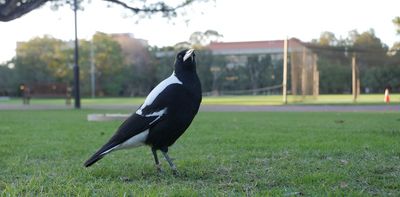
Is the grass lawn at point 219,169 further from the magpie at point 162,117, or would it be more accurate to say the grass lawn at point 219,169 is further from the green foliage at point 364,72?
the green foliage at point 364,72

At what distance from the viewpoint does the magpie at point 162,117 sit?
11.9 feet

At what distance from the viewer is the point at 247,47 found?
81.2 metres

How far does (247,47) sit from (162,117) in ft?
257

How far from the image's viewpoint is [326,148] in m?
5.45

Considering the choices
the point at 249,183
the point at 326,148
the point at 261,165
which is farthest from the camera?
the point at 326,148

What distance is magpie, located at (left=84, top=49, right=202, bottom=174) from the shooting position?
362 centimetres

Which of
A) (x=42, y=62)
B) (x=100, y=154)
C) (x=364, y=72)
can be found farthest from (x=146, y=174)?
(x=42, y=62)

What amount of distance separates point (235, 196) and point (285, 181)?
2.13 feet

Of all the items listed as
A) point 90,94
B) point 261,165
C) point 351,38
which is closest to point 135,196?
point 261,165

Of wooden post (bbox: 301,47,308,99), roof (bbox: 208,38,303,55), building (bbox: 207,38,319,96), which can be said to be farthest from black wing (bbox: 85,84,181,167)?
roof (bbox: 208,38,303,55)

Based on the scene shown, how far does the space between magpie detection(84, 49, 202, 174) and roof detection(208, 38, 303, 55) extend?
69077mm

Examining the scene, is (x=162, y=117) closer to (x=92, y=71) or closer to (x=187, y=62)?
(x=187, y=62)

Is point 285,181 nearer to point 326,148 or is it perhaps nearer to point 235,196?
point 235,196

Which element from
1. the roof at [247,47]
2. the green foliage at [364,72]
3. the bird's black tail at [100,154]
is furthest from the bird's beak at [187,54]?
the roof at [247,47]
